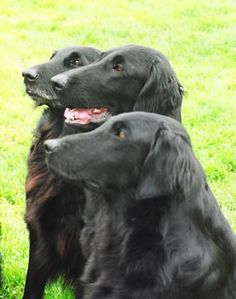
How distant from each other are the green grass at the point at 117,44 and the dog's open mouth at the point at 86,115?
3.53 ft

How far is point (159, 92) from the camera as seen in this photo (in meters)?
3.29

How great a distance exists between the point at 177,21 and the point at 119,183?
20.7 ft

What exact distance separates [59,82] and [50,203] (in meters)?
0.68

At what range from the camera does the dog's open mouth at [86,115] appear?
326 centimetres

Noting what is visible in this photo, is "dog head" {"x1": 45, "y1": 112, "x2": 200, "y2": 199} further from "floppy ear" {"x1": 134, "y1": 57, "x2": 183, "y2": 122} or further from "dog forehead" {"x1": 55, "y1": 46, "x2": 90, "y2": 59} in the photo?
"dog forehead" {"x1": 55, "y1": 46, "x2": 90, "y2": 59}

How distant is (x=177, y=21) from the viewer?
862 centimetres

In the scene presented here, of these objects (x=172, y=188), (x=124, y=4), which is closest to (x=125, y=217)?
(x=172, y=188)

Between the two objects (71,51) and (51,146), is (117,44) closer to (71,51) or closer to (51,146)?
(71,51)

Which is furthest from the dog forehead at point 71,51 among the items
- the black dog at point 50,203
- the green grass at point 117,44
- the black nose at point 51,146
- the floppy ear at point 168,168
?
the green grass at point 117,44

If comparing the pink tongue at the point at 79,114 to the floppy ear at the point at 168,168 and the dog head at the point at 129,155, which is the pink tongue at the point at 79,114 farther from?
the floppy ear at the point at 168,168

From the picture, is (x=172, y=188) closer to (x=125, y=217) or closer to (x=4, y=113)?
(x=125, y=217)

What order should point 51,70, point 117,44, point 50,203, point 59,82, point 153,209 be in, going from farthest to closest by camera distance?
point 117,44
point 51,70
point 50,203
point 59,82
point 153,209

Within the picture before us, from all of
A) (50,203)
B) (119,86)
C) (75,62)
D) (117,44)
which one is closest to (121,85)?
(119,86)

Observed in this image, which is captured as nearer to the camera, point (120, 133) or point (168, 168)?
point (168, 168)
